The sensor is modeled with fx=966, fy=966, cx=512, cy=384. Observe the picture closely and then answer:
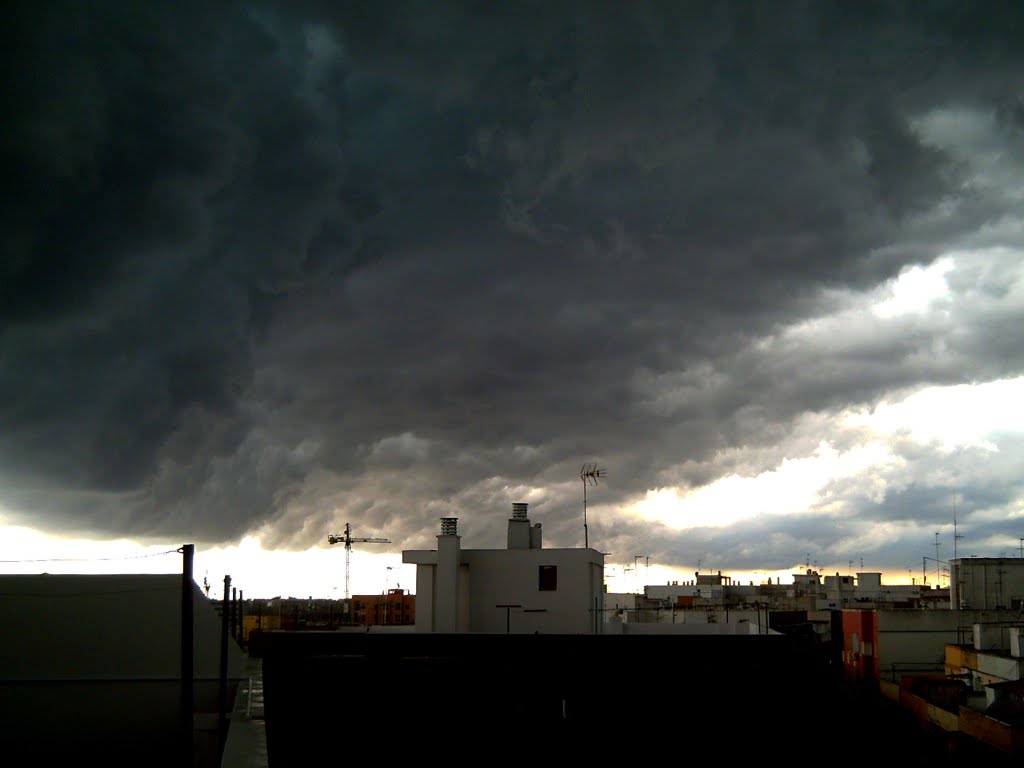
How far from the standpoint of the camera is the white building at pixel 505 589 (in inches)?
1601

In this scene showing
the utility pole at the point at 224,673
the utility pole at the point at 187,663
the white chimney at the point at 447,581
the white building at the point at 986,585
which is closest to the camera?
the utility pole at the point at 187,663

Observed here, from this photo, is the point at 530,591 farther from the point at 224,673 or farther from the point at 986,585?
the point at 986,585

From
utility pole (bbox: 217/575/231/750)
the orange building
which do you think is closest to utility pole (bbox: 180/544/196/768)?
utility pole (bbox: 217/575/231/750)

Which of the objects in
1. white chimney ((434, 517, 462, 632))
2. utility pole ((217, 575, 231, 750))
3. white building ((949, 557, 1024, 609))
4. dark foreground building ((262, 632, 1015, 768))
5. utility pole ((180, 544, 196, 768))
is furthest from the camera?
white building ((949, 557, 1024, 609))

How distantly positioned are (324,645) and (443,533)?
49.0ft

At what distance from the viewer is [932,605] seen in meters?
80.9

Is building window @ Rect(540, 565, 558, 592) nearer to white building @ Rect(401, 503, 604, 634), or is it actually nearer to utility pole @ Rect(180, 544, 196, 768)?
white building @ Rect(401, 503, 604, 634)

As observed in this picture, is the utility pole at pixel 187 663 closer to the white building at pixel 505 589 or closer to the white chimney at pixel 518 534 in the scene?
the white building at pixel 505 589

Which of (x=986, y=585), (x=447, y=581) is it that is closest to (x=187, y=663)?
(x=447, y=581)

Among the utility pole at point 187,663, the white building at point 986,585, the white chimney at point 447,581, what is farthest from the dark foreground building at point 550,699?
the white building at point 986,585

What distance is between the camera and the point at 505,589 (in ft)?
137

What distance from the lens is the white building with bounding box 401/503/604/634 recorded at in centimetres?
4066

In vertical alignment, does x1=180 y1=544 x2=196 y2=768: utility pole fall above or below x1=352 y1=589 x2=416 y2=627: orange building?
above

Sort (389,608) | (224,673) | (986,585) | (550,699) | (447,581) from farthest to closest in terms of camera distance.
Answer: (389,608), (986,585), (447,581), (224,673), (550,699)
